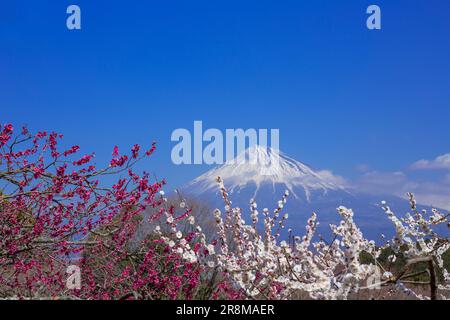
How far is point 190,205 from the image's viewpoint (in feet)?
43.2

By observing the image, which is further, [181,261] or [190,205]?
[190,205]

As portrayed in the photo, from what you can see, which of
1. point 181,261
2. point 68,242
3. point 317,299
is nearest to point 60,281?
point 68,242

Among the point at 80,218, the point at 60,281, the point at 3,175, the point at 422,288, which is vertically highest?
the point at 3,175

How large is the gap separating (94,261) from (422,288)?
907cm

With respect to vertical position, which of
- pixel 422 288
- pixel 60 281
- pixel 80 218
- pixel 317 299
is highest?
pixel 80 218

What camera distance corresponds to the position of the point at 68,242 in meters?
7.59

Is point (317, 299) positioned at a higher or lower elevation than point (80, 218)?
lower
